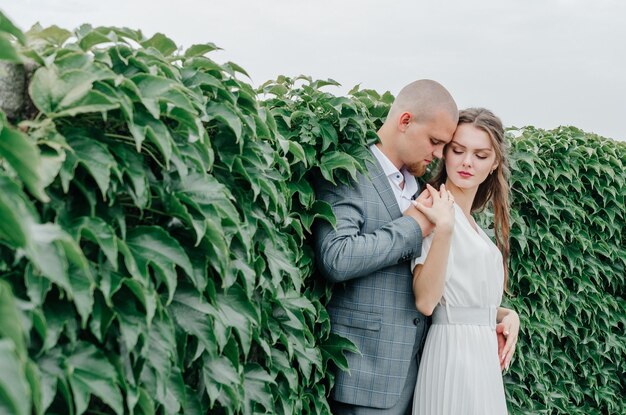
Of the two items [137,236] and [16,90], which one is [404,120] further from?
[16,90]

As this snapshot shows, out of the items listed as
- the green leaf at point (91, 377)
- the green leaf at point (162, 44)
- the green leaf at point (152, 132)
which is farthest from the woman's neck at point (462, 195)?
the green leaf at point (91, 377)

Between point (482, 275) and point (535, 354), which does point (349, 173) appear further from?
point (535, 354)

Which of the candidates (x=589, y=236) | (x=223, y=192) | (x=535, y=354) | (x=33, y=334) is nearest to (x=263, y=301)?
(x=223, y=192)

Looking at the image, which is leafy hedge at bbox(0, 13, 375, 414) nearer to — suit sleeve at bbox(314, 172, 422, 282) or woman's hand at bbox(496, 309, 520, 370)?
suit sleeve at bbox(314, 172, 422, 282)

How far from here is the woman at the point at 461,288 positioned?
2898mm

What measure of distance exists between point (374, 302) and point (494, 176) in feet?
3.25

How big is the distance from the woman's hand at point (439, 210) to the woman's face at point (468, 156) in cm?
20

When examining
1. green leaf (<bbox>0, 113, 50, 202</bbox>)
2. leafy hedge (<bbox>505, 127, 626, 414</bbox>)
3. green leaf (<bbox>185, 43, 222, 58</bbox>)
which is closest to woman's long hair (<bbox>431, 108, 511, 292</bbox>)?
leafy hedge (<bbox>505, 127, 626, 414</bbox>)

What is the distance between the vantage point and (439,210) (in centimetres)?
290

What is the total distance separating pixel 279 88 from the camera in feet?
9.95

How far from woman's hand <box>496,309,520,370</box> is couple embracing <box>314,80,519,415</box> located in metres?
0.13

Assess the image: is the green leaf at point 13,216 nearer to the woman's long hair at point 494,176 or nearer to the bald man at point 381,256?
the bald man at point 381,256

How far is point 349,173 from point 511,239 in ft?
6.37

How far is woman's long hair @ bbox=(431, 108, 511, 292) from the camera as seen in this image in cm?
319
